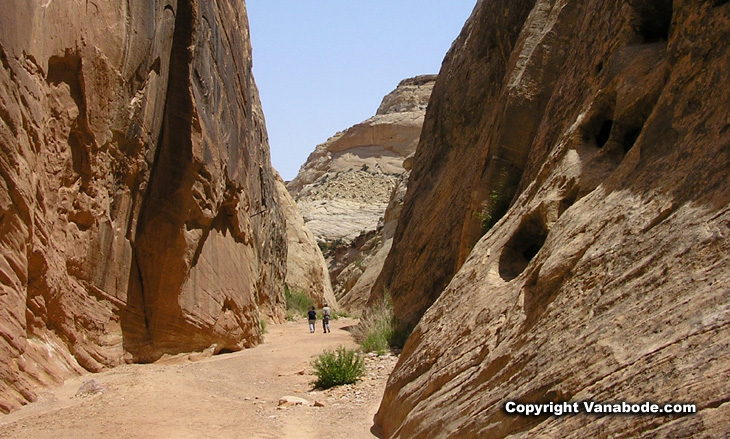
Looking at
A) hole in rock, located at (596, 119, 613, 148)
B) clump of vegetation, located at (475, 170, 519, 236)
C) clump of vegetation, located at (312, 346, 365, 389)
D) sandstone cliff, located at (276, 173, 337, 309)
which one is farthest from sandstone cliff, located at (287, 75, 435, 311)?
hole in rock, located at (596, 119, 613, 148)

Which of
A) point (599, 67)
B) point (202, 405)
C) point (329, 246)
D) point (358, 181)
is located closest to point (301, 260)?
point (329, 246)

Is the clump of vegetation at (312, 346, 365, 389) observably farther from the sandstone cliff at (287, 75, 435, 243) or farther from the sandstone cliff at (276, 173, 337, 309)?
the sandstone cliff at (287, 75, 435, 243)

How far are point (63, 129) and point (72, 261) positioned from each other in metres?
1.88

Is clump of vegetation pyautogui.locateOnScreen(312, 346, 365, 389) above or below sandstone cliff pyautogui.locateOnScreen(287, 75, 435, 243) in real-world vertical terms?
below

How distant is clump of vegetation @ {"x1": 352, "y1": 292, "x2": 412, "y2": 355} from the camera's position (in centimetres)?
1178

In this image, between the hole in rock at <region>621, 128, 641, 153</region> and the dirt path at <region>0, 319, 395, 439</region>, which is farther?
the dirt path at <region>0, 319, 395, 439</region>

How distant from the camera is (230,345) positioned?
12.6 meters

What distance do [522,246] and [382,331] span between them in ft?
20.6

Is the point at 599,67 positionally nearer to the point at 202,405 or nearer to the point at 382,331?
the point at 202,405

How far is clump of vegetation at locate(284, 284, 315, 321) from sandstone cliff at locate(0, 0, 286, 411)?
11.9 m

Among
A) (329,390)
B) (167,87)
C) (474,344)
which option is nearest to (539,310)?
(474,344)

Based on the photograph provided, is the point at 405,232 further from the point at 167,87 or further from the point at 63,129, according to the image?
the point at 63,129

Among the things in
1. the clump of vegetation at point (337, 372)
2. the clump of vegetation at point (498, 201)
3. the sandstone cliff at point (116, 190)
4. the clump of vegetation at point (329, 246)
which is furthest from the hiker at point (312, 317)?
the clump of vegetation at point (329, 246)

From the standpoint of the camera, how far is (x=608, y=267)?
4.06m
